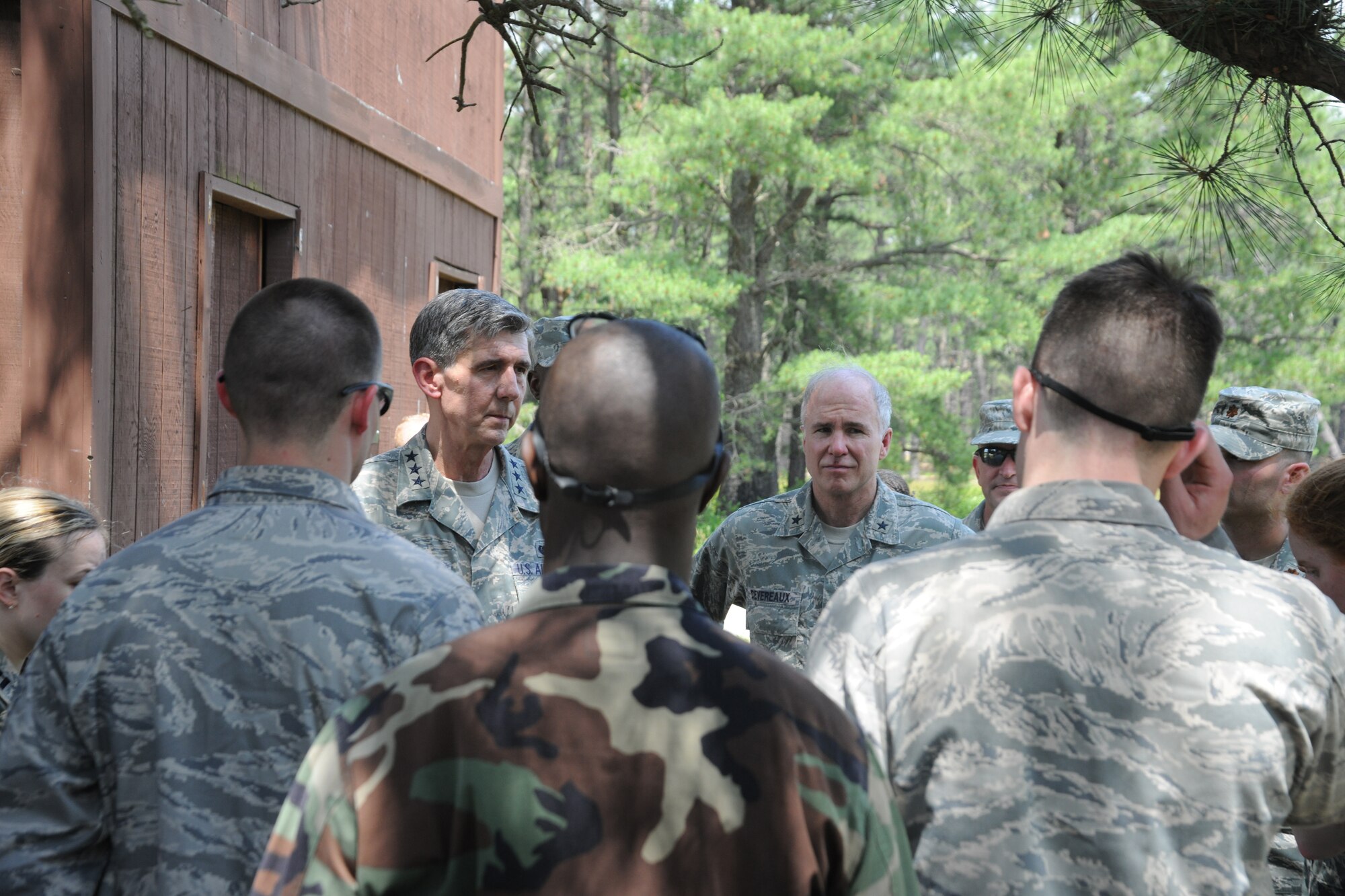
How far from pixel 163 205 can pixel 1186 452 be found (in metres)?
3.94

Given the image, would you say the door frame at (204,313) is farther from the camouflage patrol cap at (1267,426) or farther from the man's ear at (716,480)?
Answer: the camouflage patrol cap at (1267,426)

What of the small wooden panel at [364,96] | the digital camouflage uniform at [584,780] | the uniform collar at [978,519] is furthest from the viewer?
the uniform collar at [978,519]

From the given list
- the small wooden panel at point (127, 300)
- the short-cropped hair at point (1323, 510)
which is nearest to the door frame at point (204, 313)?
the small wooden panel at point (127, 300)

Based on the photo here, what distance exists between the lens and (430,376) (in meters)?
3.69

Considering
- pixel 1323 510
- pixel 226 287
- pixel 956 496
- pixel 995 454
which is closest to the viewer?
pixel 1323 510

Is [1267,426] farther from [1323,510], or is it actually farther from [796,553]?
[796,553]

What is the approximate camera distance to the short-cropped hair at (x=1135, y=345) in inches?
74.5

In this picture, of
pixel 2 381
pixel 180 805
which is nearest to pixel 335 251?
pixel 2 381

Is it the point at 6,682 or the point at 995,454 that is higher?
the point at 995,454

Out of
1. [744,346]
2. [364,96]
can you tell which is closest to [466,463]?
[364,96]

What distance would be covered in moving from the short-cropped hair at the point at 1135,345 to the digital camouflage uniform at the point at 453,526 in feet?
7.05

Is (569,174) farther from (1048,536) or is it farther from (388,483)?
(1048,536)

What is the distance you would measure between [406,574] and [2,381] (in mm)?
2417

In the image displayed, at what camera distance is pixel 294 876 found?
4.32 feet
